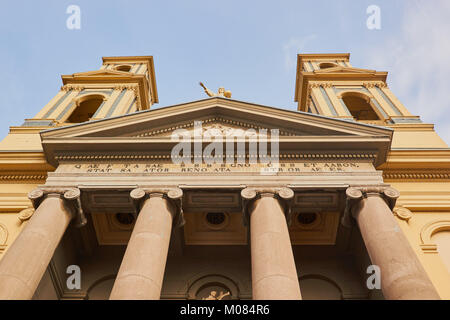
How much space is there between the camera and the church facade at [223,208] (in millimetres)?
10531

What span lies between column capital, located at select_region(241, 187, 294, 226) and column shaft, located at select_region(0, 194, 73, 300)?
19.0 ft

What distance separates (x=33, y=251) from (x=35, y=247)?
0.46 ft

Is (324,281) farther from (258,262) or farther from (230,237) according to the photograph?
(258,262)

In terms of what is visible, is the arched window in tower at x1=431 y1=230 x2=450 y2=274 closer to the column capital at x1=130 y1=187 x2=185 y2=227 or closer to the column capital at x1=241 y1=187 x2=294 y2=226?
the column capital at x1=241 y1=187 x2=294 y2=226

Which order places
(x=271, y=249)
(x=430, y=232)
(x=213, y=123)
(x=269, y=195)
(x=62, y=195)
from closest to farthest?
(x=271, y=249) → (x=269, y=195) → (x=62, y=195) → (x=430, y=232) → (x=213, y=123)

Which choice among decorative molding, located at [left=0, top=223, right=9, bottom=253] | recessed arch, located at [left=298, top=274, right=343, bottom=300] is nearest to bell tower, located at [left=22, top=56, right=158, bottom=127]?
decorative molding, located at [left=0, top=223, right=9, bottom=253]

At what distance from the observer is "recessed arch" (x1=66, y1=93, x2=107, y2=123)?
2533 cm

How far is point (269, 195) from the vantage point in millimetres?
12281

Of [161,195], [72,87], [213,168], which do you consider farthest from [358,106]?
[72,87]

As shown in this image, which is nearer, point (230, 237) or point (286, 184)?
point (286, 184)

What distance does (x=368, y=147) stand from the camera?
14.2 meters

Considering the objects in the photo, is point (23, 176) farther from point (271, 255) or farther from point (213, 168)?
point (271, 255)
